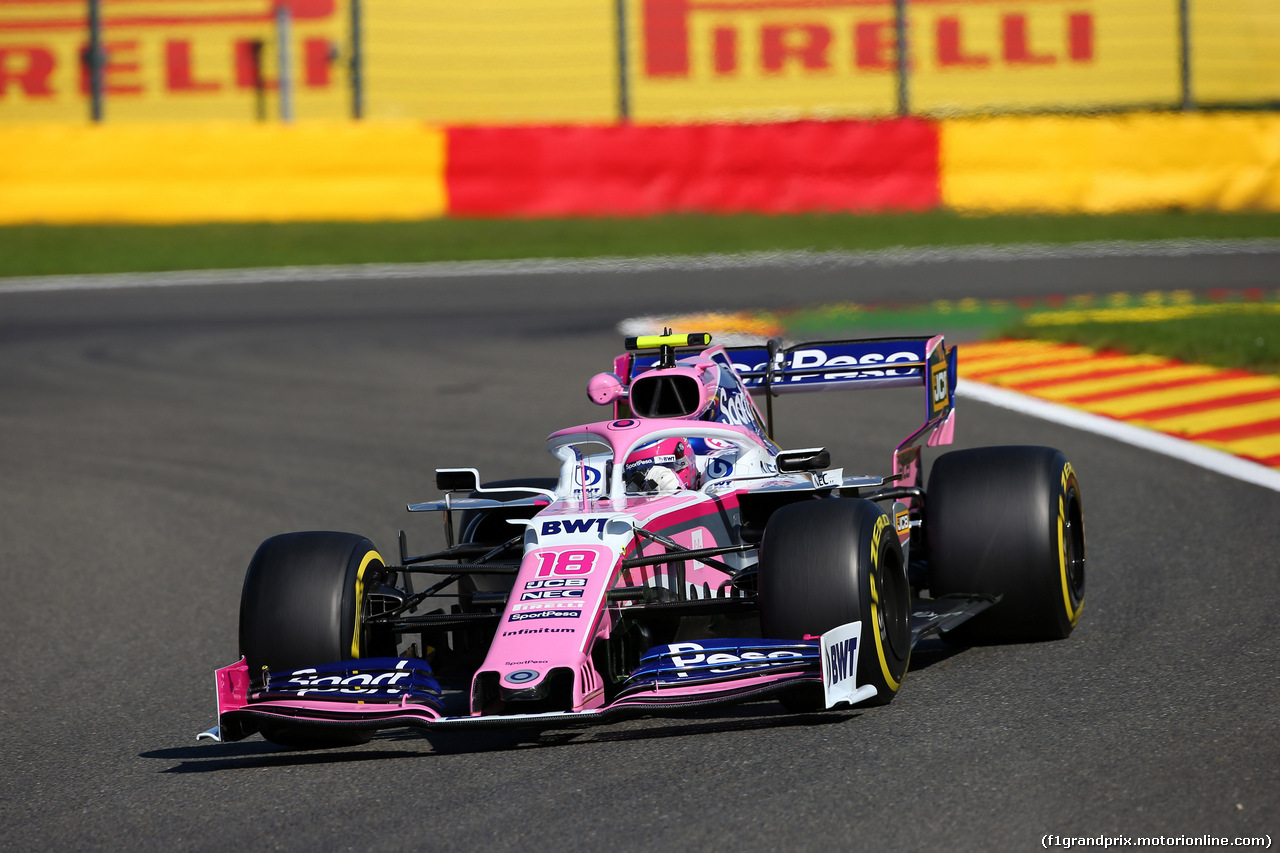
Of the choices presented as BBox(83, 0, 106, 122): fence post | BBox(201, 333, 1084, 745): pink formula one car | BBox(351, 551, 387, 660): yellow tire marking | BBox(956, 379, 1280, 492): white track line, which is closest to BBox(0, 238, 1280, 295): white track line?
BBox(83, 0, 106, 122): fence post

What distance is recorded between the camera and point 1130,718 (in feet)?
17.0

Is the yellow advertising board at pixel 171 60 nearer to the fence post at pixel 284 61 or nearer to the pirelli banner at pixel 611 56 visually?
the pirelli banner at pixel 611 56

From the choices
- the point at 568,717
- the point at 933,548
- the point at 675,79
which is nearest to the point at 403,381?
the point at 933,548

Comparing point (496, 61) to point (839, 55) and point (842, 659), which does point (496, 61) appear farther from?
point (842, 659)

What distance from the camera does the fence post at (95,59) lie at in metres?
18.5

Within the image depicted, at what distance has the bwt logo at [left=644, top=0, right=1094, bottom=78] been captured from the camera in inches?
904

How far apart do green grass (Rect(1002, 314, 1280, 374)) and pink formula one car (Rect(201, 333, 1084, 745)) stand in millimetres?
4917

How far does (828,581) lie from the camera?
530cm

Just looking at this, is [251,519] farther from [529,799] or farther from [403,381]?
[529,799]

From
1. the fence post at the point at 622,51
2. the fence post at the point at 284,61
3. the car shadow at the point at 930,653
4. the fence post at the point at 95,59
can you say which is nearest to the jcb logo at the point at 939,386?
the car shadow at the point at 930,653

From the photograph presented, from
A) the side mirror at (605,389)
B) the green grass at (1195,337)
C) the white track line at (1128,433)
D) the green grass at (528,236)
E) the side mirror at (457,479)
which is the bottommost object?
the white track line at (1128,433)

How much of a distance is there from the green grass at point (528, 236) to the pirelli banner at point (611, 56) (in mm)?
1722

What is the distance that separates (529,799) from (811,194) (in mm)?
14642

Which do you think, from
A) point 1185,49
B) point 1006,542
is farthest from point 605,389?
point 1185,49
